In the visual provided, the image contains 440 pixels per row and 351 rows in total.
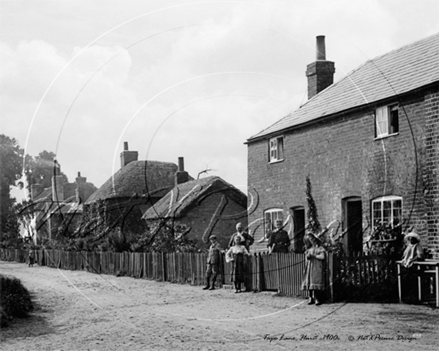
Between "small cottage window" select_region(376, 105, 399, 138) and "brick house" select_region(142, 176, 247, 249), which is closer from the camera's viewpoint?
"small cottage window" select_region(376, 105, 399, 138)

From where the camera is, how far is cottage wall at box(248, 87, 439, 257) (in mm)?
15320

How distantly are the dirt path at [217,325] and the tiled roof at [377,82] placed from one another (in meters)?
6.57

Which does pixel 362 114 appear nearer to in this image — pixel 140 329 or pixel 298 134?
pixel 298 134

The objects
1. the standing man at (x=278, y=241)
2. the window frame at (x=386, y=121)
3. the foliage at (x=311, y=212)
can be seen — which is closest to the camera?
the window frame at (x=386, y=121)

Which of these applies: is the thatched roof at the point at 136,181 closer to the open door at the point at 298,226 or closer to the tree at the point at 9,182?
the tree at the point at 9,182

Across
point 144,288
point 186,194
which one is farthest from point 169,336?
point 186,194

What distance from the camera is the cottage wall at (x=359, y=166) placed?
1532 cm

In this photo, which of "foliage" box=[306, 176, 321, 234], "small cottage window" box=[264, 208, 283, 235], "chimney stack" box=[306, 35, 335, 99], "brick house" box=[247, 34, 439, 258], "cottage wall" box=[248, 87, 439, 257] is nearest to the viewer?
"cottage wall" box=[248, 87, 439, 257]

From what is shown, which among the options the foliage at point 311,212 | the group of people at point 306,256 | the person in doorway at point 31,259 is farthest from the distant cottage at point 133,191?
the group of people at point 306,256

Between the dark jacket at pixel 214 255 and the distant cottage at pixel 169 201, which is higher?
the distant cottage at pixel 169 201

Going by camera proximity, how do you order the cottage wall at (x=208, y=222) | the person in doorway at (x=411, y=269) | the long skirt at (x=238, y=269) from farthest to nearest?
the cottage wall at (x=208, y=222) < the long skirt at (x=238, y=269) < the person in doorway at (x=411, y=269)

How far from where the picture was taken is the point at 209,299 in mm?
15117

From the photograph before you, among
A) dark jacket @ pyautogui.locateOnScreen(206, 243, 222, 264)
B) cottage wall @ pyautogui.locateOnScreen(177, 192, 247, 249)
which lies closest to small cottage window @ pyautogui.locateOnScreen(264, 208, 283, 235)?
cottage wall @ pyautogui.locateOnScreen(177, 192, 247, 249)

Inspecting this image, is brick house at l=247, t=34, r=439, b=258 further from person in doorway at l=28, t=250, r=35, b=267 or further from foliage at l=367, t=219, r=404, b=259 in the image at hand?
person in doorway at l=28, t=250, r=35, b=267
